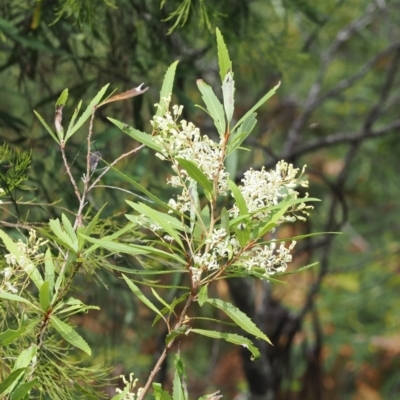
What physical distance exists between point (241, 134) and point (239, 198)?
0.25 ft

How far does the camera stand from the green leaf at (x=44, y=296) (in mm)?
683

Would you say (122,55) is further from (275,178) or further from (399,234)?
(399,234)

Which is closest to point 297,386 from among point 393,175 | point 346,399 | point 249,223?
point 346,399

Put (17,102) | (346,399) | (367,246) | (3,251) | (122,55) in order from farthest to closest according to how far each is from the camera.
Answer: (367,246)
(17,102)
(346,399)
(122,55)
(3,251)

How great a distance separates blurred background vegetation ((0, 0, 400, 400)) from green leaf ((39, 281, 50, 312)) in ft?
0.51

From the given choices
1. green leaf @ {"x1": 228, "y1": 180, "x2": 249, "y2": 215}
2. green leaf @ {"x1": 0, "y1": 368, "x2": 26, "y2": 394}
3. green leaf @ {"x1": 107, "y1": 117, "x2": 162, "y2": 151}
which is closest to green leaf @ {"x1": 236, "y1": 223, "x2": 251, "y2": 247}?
green leaf @ {"x1": 228, "y1": 180, "x2": 249, "y2": 215}

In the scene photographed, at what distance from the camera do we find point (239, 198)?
0.69 metres

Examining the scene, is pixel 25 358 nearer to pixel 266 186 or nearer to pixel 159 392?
pixel 159 392

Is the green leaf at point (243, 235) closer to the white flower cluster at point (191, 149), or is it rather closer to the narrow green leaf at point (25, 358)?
the white flower cluster at point (191, 149)

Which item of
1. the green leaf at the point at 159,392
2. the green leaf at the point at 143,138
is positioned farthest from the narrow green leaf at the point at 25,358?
the green leaf at the point at 143,138

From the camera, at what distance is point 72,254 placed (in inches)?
29.5

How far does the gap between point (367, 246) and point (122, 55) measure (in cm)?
242

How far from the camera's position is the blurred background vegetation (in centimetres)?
132

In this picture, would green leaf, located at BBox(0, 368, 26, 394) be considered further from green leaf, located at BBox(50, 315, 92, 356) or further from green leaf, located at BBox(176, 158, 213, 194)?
green leaf, located at BBox(176, 158, 213, 194)
